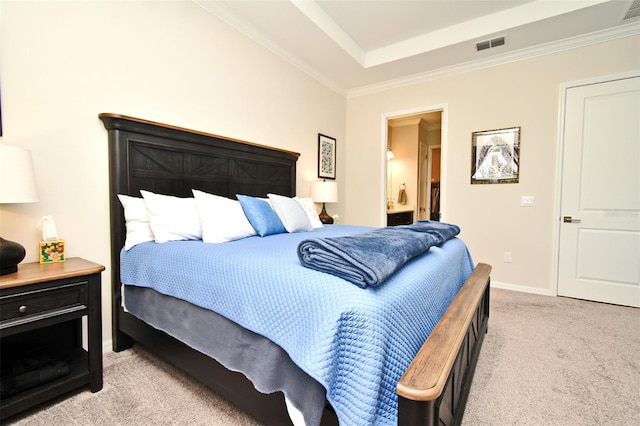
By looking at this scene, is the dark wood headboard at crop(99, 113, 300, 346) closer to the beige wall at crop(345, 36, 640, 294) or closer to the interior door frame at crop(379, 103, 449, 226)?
the interior door frame at crop(379, 103, 449, 226)

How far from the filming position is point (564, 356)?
79.4 inches

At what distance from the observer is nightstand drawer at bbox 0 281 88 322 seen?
133cm

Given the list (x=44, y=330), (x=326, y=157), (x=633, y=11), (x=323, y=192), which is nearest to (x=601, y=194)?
(x=633, y=11)

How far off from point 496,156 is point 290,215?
107 inches

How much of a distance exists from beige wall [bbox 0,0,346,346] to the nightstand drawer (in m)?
0.49

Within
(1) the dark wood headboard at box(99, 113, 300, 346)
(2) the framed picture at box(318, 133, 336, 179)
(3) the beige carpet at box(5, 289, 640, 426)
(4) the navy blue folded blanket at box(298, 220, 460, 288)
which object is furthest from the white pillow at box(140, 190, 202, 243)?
(2) the framed picture at box(318, 133, 336, 179)

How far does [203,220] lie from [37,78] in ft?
4.11

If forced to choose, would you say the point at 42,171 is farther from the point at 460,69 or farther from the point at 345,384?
the point at 460,69

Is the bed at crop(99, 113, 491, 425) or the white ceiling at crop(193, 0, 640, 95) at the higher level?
the white ceiling at crop(193, 0, 640, 95)

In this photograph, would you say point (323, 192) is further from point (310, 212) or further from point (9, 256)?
point (9, 256)

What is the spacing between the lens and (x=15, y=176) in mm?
1422

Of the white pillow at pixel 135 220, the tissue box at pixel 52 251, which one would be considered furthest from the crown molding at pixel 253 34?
the tissue box at pixel 52 251

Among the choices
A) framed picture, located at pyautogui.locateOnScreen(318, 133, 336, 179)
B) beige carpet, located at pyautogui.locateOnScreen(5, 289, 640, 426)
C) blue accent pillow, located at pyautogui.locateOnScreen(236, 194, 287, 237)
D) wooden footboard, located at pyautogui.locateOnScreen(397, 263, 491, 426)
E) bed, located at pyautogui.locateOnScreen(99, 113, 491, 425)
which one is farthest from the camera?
framed picture, located at pyautogui.locateOnScreen(318, 133, 336, 179)

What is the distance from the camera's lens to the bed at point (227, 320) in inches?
38.8
